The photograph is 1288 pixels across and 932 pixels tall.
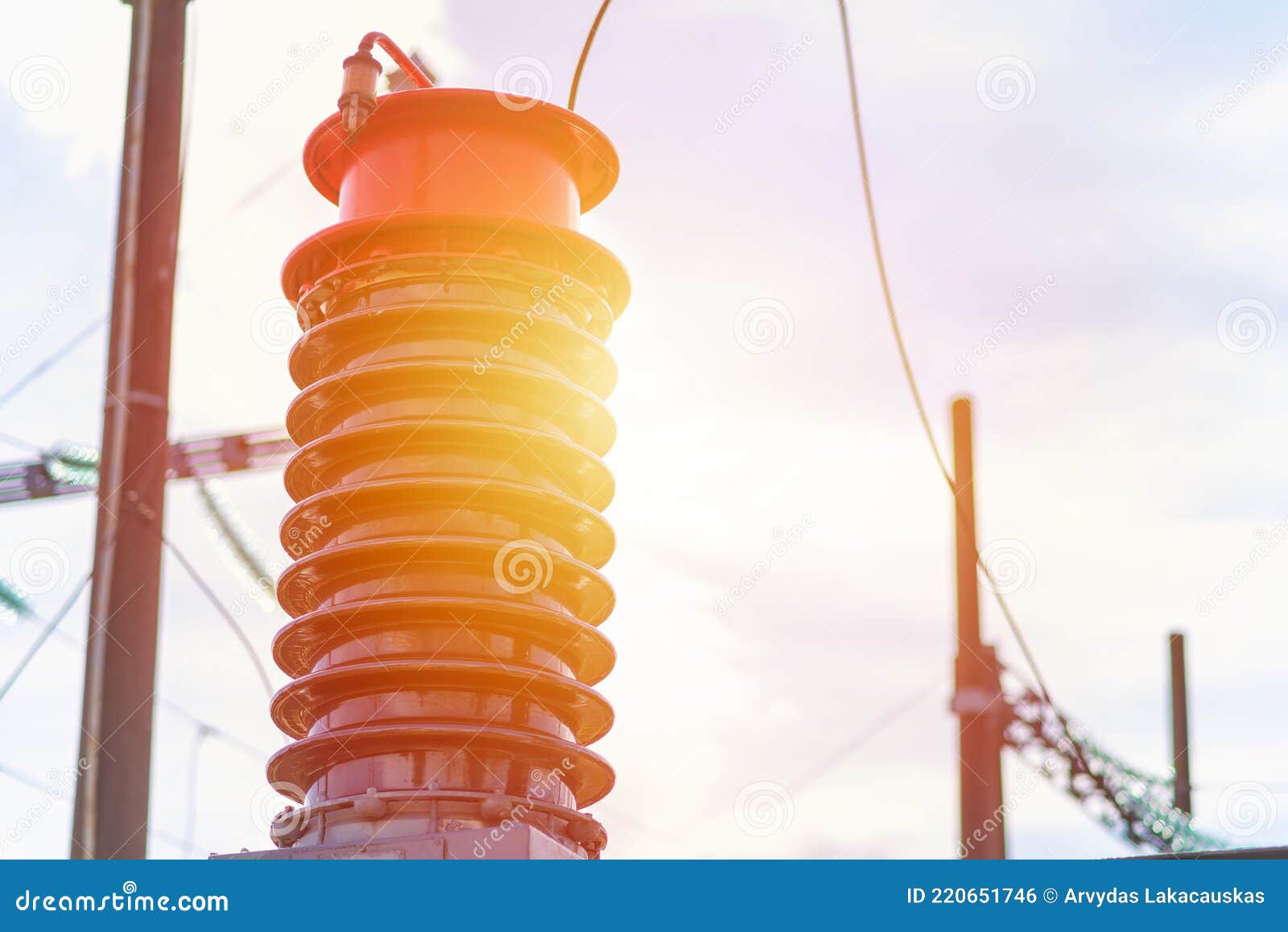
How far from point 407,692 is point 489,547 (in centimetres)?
201

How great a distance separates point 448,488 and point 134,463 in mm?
11210

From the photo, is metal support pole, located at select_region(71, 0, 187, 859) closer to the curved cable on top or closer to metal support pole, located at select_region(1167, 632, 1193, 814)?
the curved cable on top

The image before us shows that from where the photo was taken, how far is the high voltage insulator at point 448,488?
2112cm

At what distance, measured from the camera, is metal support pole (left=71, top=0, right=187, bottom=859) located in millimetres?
9859

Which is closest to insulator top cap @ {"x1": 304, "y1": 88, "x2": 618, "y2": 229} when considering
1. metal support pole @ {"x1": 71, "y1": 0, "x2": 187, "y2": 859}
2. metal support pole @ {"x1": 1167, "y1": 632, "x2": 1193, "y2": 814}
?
metal support pole @ {"x1": 71, "y1": 0, "x2": 187, "y2": 859}
